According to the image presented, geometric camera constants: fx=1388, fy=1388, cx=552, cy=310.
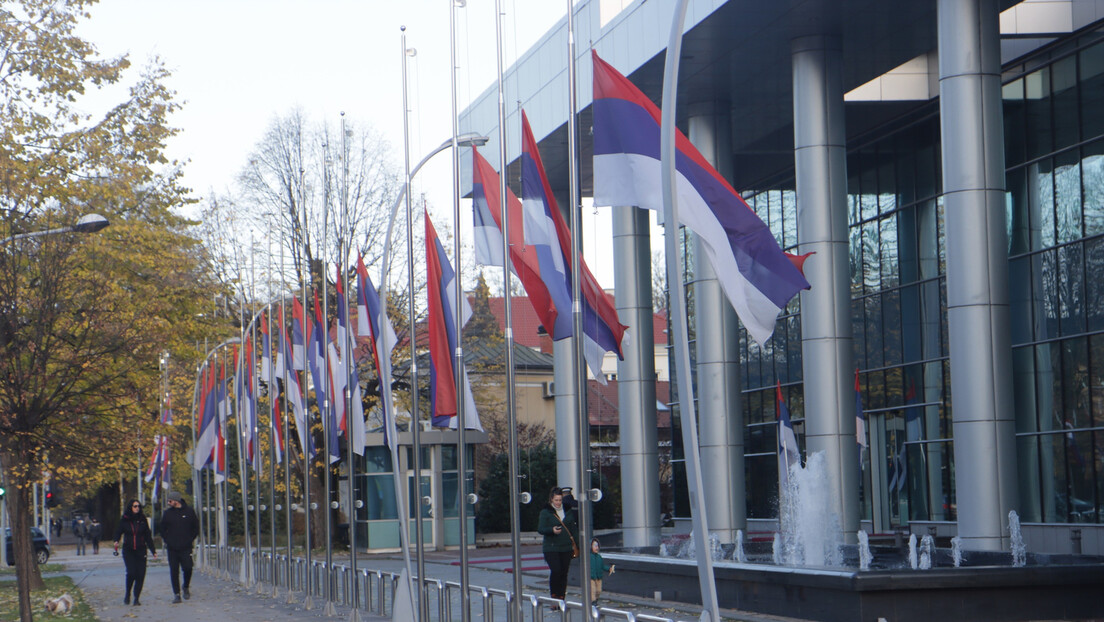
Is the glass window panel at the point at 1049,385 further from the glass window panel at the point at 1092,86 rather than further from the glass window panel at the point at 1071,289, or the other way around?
the glass window panel at the point at 1092,86

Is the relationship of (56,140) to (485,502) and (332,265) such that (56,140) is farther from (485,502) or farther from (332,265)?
(485,502)

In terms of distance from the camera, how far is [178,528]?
24.8 metres

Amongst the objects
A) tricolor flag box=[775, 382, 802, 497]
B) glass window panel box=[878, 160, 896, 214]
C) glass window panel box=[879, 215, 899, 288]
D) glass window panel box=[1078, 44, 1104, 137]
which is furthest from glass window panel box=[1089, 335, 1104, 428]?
glass window panel box=[878, 160, 896, 214]

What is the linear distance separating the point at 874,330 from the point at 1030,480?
26.3ft

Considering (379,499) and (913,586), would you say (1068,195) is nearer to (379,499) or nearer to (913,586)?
(913,586)

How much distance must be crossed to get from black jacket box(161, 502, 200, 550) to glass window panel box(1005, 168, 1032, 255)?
56.4 feet

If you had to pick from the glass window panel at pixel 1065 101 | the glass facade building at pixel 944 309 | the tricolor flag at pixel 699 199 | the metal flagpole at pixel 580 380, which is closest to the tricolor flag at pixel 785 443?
the glass facade building at pixel 944 309

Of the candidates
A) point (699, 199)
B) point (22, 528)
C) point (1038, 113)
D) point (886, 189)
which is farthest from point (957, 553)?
point (886, 189)

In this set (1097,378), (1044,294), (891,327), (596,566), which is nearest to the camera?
(596,566)

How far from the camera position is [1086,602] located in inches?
651

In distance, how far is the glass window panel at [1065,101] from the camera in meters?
26.7

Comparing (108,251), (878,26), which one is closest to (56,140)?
(108,251)

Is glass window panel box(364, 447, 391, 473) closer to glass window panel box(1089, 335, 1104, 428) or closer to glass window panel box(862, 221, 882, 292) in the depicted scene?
glass window panel box(862, 221, 882, 292)

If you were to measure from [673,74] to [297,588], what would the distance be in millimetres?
17651
